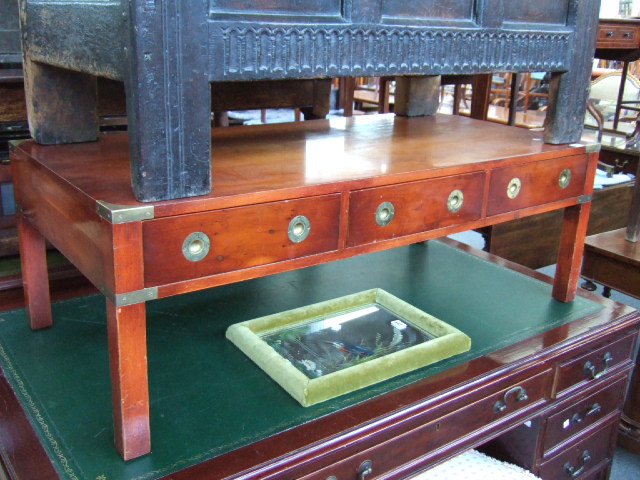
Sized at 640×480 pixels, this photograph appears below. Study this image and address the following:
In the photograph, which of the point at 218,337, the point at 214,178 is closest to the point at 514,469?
the point at 218,337

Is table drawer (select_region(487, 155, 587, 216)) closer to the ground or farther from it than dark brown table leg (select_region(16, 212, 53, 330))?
farther from it

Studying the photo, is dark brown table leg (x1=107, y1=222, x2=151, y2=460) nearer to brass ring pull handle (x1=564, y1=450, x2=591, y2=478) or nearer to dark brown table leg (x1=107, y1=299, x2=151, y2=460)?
dark brown table leg (x1=107, y1=299, x2=151, y2=460)

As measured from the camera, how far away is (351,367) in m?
1.24

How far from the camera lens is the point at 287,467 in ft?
3.40

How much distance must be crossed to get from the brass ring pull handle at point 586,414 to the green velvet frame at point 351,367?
392 mm

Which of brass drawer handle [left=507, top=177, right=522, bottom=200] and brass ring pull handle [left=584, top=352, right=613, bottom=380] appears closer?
brass drawer handle [left=507, top=177, right=522, bottom=200]

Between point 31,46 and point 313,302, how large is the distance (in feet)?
2.72

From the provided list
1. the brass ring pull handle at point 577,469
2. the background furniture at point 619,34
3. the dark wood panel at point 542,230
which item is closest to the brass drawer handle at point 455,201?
the brass ring pull handle at point 577,469

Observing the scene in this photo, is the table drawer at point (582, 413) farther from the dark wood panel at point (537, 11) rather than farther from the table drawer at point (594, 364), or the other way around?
the dark wood panel at point (537, 11)

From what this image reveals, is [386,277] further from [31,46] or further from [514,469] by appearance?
[31,46]

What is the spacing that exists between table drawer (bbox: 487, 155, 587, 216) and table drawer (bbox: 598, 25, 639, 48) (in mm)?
1915

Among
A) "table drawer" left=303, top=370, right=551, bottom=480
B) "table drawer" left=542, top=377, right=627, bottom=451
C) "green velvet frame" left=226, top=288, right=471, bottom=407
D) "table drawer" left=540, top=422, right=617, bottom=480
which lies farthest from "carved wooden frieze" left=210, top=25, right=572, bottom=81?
"table drawer" left=540, top=422, right=617, bottom=480

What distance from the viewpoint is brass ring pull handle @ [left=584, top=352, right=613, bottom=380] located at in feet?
5.02

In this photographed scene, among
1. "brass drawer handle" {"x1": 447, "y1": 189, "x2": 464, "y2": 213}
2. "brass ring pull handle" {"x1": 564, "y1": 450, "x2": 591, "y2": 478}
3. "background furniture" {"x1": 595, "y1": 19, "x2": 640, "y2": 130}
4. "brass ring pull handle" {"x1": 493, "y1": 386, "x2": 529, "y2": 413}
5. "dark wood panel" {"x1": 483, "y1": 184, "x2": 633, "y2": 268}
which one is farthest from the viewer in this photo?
"background furniture" {"x1": 595, "y1": 19, "x2": 640, "y2": 130}
